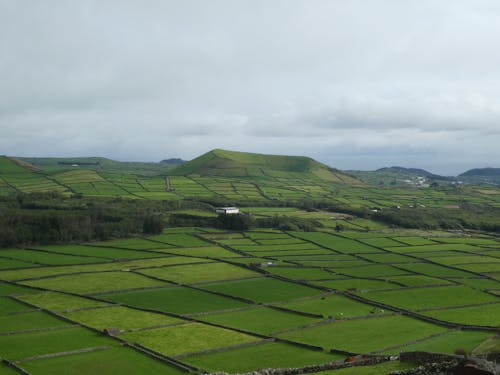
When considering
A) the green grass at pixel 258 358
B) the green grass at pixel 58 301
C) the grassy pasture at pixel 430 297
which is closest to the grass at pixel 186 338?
the green grass at pixel 258 358

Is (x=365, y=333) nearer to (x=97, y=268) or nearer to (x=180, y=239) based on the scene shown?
(x=97, y=268)

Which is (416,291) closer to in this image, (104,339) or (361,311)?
(361,311)

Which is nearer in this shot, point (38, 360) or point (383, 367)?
point (383, 367)

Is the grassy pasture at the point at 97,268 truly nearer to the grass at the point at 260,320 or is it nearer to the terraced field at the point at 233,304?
the terraced field at the point at 233,304

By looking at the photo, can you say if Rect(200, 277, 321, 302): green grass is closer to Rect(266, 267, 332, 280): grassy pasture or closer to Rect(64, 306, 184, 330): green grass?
Rect(266, 267, 332, 280): grassy pasture

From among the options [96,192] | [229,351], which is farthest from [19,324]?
[96,192]

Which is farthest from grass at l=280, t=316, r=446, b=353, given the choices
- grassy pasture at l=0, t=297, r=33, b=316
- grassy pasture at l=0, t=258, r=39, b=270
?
grassy pasture at l=0, t=258, r=39, b=270
